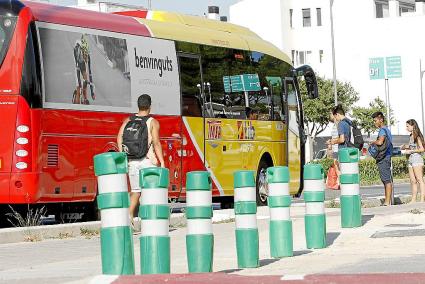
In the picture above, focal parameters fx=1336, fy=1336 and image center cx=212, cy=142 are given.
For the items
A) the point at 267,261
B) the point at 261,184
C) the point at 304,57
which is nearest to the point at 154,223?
the point at 267,261

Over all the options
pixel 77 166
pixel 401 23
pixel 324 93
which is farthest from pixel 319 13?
pixel 77 166

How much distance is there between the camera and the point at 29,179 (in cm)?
2039

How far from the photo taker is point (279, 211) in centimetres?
1371

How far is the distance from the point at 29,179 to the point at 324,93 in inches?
2876

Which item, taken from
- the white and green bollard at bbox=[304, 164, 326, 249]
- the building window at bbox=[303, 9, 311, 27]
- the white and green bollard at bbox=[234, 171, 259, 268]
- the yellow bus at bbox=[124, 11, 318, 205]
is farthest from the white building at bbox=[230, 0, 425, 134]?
the white and green bollard at bbox=[234, 171, 259, 268]

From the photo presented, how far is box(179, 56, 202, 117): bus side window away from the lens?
24.8 metres

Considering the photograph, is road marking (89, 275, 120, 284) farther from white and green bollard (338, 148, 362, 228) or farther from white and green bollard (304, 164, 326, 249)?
white and green bollard (338, 148, 362, 228)

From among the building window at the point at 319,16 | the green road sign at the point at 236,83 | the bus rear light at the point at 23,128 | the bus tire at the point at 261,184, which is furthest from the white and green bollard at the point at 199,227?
the building window at the point at 319,16

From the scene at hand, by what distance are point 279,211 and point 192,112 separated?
1139 cm

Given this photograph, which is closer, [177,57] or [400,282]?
[400,282]

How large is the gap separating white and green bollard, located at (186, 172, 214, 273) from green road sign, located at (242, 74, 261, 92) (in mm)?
15804

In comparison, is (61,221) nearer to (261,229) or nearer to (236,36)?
(261,229)

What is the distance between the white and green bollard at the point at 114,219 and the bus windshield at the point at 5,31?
10065 mm

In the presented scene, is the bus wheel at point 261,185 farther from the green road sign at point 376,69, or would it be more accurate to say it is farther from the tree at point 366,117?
the green road sign at point 376,69
